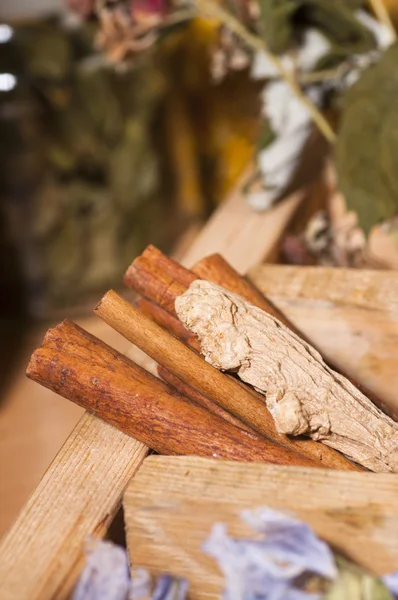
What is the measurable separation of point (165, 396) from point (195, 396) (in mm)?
35

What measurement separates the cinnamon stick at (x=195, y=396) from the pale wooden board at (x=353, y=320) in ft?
0.51

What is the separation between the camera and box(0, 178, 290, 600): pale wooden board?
466mm

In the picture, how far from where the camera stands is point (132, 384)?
55cm

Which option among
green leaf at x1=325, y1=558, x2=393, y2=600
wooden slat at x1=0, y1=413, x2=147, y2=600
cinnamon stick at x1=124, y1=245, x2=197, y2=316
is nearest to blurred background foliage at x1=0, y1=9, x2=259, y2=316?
cinnamon stick at x1=124, y1=245, x2=197, y2=316

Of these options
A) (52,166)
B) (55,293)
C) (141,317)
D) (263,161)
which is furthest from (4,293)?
(141,317)

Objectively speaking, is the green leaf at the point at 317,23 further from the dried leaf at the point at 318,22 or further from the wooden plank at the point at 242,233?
the wooden plank at the point at 242,233

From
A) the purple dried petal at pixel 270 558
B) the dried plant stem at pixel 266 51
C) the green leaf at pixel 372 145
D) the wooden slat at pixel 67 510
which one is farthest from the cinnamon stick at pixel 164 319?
the dried plant stem at pixel 266 51

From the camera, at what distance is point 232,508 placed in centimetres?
45

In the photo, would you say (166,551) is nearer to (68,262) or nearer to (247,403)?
(247,403)

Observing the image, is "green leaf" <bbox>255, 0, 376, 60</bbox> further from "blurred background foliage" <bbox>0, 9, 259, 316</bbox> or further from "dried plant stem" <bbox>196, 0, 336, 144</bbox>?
"blurred background foliage" <bbox>0, 9, 259, 316</bbox>

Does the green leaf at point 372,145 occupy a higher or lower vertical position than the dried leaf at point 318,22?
lower

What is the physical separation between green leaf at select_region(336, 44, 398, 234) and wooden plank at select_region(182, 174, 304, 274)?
4.7 inches

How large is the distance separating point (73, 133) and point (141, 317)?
3.33ft

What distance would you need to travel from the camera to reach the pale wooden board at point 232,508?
0.44 m
